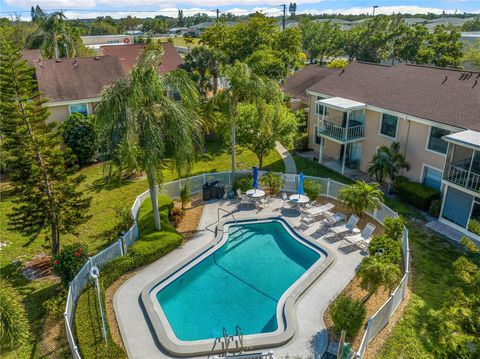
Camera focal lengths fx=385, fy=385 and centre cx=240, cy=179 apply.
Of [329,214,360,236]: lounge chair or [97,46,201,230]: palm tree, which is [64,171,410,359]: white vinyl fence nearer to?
[329,214,360,236]: lounge chair

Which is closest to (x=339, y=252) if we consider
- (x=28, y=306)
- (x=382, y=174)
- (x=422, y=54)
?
(x=382, y=174)

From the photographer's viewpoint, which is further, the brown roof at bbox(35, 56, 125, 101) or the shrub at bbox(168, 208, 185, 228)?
the brown roof at bbox(35, 56, 125, 101)

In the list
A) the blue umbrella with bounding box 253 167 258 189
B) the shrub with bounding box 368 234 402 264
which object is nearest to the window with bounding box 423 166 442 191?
the shrub with bounding box 368 234 402 264

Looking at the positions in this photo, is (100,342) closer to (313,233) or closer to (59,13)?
(313,233)

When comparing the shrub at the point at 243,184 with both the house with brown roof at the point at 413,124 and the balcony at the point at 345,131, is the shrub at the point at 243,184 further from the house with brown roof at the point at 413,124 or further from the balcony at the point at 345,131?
the balcony at the point at 345,131

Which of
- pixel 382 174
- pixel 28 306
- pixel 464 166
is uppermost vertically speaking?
pixel 464 166

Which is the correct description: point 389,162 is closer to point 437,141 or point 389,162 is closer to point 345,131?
point 437,141

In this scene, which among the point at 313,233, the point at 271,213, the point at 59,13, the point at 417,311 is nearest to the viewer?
the point at 417,311
